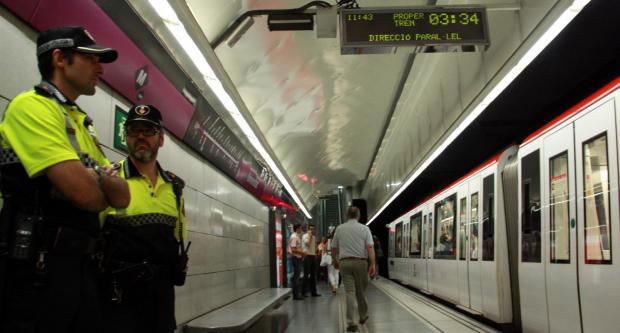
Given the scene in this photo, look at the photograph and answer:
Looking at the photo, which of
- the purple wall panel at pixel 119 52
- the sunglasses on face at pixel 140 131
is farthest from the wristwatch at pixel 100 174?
the purple wall panel at pixel 119 52

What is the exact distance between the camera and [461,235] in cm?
845

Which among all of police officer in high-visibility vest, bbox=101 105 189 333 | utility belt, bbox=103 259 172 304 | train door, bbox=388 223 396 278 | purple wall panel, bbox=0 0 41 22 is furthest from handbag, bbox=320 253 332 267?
utility belt, bbox=103 259 172 304

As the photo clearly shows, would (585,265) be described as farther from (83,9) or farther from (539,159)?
(83,9)

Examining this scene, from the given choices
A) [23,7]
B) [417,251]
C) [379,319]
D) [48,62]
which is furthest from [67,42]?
[417,251]

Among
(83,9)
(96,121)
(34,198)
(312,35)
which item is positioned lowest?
(34,198)

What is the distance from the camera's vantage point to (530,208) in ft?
17.9

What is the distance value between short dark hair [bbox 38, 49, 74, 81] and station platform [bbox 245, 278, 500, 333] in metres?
5.73

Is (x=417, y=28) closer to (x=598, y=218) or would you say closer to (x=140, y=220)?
(x=598, y=218)

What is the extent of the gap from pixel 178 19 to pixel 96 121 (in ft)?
3.47

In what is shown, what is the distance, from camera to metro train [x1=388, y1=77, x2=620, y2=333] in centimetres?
382

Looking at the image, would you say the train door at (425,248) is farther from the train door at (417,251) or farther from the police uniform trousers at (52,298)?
the police uniform trousers at (52,298)

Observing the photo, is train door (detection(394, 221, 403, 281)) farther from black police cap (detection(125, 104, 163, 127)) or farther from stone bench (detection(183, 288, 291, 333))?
black police cap (detection(125, 104, 163, 127))

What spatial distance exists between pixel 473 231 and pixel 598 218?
3820 mm

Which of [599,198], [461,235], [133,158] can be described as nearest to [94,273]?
[133,158]
